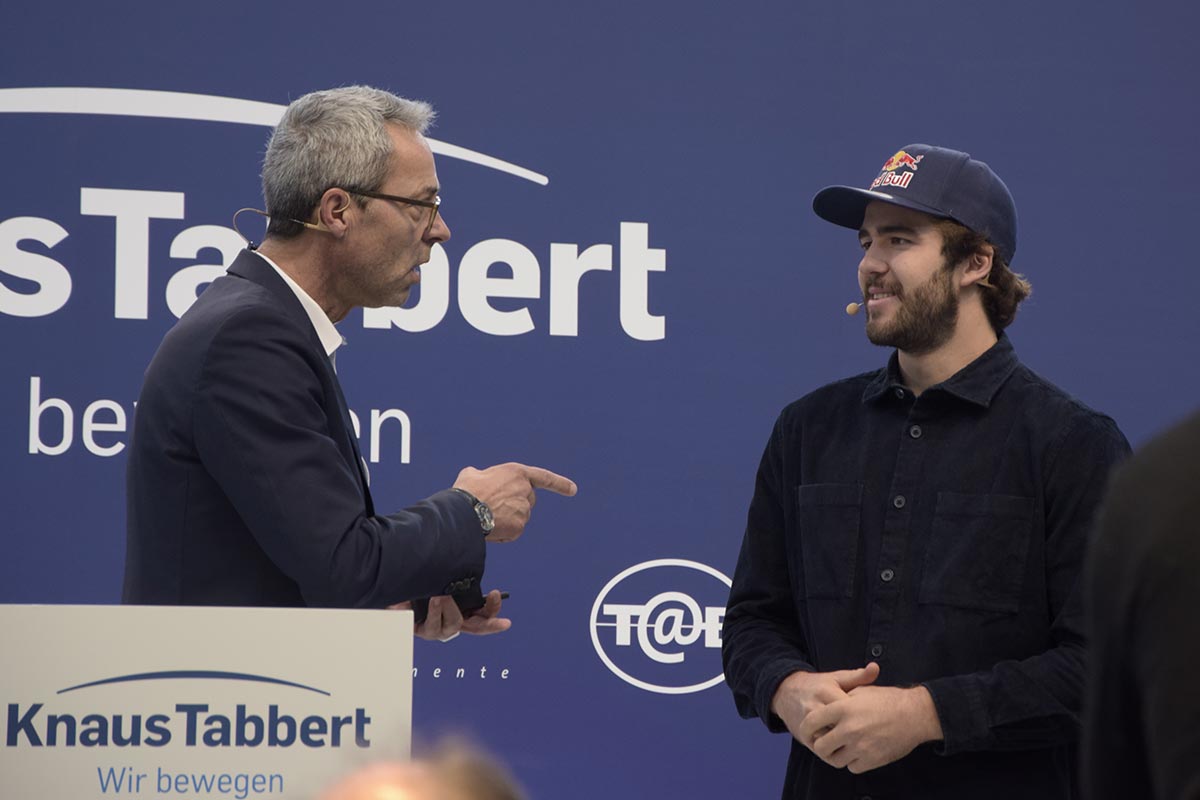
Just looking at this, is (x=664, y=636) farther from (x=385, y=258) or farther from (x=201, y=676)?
(x=201, y=676)

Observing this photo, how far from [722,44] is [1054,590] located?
1844mm

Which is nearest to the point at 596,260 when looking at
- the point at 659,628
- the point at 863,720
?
the point at 659,628

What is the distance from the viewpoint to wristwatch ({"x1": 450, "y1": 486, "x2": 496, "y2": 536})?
1.94 m

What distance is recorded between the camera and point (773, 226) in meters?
3.46

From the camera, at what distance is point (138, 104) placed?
3.26m

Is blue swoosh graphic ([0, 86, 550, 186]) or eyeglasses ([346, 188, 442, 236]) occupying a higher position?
blue swoosh graphic ([0, 86, 550, 186])

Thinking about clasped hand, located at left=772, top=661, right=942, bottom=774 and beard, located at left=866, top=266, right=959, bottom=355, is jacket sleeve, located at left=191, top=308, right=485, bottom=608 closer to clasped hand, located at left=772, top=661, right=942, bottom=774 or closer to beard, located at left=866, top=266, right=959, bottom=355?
clasped hand, located at left=772, top=661, right=942, bottom=774

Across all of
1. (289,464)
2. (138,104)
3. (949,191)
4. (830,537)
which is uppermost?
(138,104)

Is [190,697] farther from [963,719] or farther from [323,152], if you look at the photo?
[963,719]

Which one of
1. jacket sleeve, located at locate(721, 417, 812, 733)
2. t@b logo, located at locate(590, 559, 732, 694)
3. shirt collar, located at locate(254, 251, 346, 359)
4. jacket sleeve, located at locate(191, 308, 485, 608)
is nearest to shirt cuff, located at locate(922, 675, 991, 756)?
jacket sleeve, located at locate(721, 417, 812, 733)

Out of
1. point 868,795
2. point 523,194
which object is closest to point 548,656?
point 523,194

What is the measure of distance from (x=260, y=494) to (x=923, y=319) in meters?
1.05

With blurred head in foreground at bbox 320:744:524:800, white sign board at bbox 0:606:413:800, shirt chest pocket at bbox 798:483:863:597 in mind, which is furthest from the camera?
shirt chest pocket at bbox 798:483:863:597

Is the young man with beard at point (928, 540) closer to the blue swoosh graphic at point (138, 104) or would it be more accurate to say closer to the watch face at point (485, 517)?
the watch face at point (485, 517)
